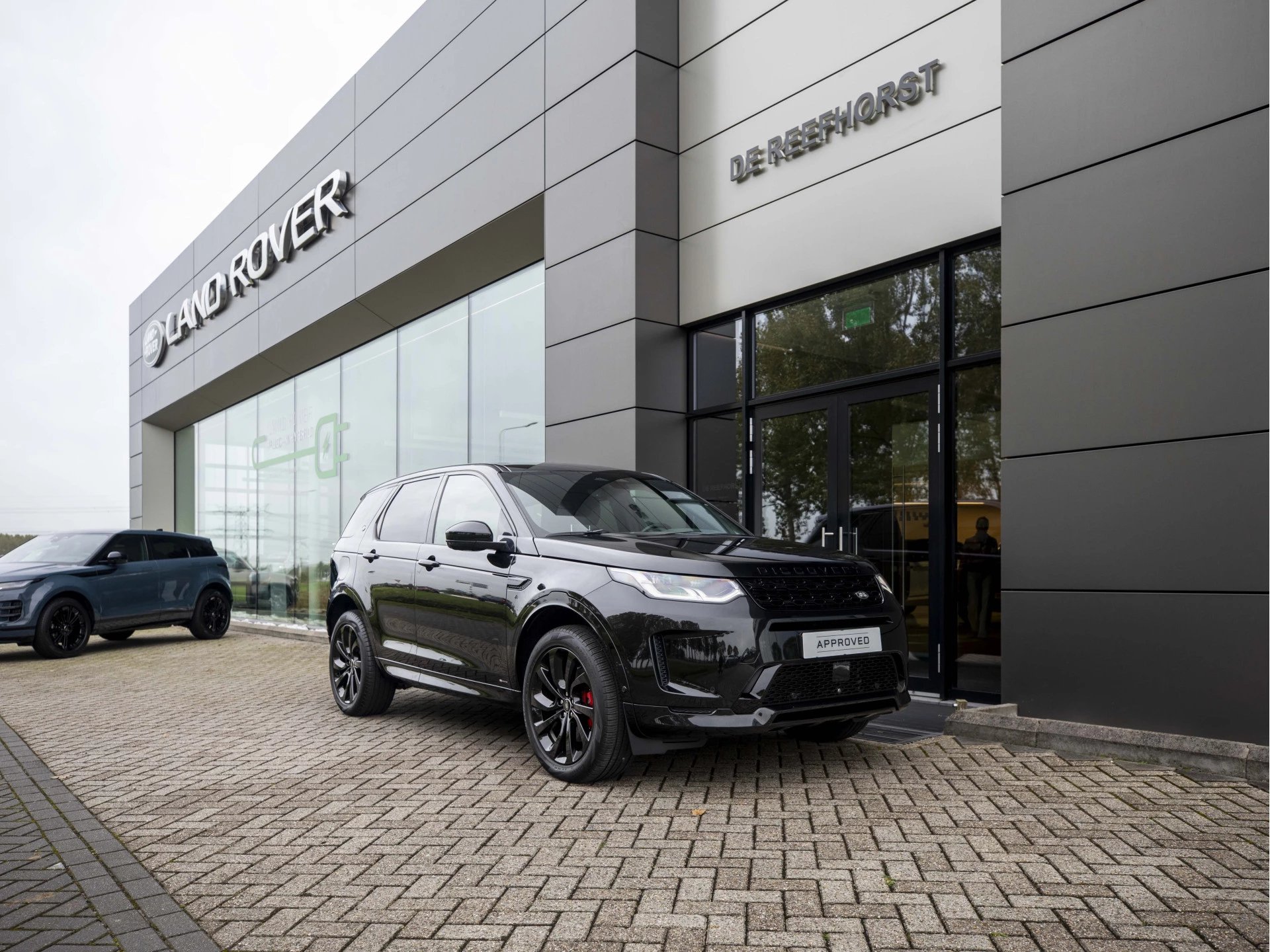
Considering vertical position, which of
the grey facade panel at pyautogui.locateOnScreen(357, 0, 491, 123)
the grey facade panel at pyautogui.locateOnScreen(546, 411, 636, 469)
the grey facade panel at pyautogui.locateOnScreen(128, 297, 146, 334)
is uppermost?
the grey facade panel at pyautogui.locateOnScreen(357, 0, 491, 123)

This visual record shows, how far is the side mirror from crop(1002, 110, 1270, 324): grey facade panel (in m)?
3.55

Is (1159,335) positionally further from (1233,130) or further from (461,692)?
(461,692)

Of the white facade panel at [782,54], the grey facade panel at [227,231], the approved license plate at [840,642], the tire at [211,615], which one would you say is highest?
the grey facade panel at [227,231]

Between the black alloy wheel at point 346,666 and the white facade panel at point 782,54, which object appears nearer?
the black alloy wheel at point 346,666

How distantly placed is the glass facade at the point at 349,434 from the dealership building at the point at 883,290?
9 cm

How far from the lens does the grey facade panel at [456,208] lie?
11516mm

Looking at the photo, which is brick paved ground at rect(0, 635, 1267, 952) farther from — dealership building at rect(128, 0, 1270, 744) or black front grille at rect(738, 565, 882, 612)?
dealership building at rect(128, 0, 1270, 744)

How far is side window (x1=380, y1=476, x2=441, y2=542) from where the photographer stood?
6.79 m

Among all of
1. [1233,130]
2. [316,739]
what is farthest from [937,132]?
[316,739]

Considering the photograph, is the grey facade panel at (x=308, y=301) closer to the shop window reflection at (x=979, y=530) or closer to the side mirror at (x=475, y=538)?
the side mirror at (x=475, y=538)

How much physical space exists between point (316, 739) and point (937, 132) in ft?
21.0

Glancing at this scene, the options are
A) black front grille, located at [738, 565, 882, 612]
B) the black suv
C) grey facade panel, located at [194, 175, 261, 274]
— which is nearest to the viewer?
the black suv

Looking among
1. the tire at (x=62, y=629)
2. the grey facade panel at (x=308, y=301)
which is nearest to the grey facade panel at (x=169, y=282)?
the grey facade panel at (x=308, y=301)

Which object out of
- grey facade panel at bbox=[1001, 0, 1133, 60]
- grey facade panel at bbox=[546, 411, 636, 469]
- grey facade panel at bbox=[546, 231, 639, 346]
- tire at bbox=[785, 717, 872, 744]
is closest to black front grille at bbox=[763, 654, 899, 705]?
tire at bbox=[785, 717, 872, 744]
